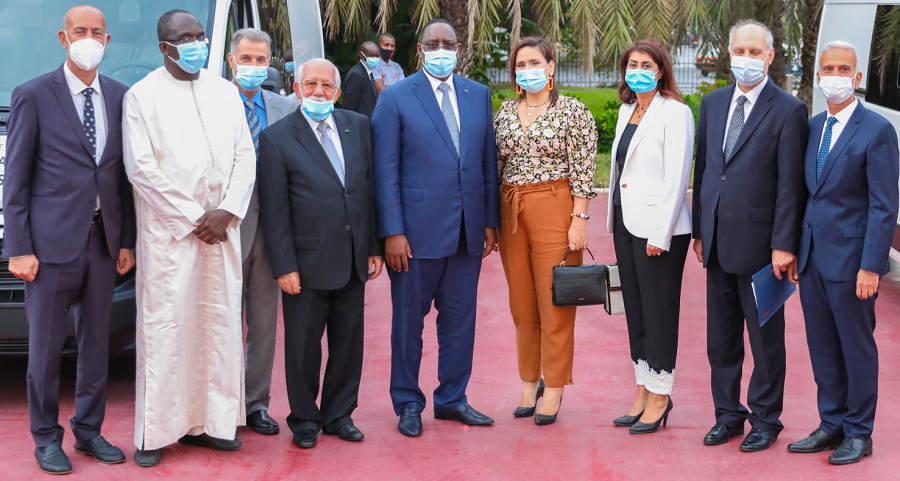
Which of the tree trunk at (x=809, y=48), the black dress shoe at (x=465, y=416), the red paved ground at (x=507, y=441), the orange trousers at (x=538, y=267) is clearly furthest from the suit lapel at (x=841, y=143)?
the tree trunk at (x=809, y=48)

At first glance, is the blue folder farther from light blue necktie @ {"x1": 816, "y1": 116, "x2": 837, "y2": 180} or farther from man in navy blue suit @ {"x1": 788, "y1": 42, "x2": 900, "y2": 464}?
light blue necktie @ {"x1": 816, "y1": 116, "x2": 837, "y2": 180}

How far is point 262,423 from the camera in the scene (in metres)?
5.19

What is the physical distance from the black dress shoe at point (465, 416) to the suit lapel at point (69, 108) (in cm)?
226

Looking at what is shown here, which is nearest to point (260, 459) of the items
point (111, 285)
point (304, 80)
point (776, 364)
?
point (111, 285)

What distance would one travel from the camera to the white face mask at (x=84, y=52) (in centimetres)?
447

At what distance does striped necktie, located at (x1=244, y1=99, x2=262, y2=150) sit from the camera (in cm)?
516

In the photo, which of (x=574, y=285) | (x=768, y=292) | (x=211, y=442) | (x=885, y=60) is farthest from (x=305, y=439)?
(x=885, y=60)

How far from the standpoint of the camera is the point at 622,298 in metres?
5.23

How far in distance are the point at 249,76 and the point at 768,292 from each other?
112 inches

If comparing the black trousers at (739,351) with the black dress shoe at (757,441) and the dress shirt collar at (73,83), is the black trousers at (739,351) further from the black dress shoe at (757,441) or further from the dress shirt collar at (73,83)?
the dress shirt collar at (73,83)

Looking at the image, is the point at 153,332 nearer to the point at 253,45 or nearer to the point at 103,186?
the point at 103,186

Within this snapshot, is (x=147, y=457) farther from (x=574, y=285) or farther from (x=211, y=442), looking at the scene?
(x=574, y=285)

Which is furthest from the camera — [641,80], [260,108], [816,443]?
[260,108]

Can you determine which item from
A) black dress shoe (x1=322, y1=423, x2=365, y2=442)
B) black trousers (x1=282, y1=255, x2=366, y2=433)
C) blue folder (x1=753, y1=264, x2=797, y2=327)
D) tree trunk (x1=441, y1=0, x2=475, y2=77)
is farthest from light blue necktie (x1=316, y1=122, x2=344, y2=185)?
tree trunk (x1=441, y1=0, x2=475, y2=77)
